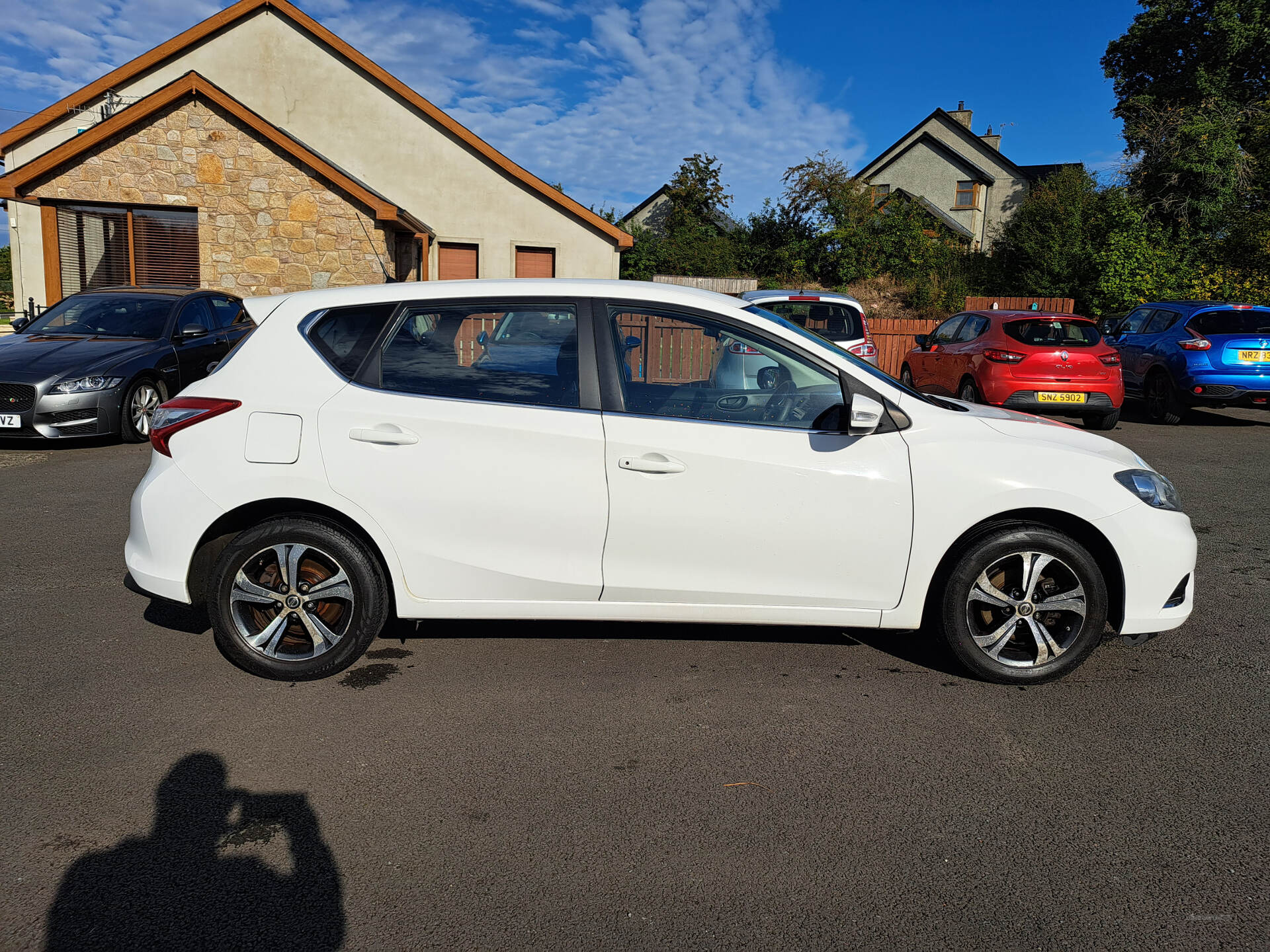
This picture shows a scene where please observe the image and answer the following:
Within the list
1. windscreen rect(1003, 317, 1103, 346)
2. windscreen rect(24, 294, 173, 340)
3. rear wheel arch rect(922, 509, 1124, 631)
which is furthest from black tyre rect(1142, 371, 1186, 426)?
windscreen rect(24, 294, 173, 340)

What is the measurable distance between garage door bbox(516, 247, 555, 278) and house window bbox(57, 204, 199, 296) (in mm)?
6947

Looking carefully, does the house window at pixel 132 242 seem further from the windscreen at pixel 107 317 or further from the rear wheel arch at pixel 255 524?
the rear wheel arch at pixel 255 524

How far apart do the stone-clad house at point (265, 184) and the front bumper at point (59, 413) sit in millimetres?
7701

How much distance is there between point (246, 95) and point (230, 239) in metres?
6.32

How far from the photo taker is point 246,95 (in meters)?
21.0

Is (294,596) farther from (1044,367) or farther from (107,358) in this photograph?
(1044,367)

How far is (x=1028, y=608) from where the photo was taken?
3963 mm

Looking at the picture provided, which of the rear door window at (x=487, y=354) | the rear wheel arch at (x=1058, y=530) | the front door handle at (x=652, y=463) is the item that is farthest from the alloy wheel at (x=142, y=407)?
the rear wheel arch at (x=1058, y=530)

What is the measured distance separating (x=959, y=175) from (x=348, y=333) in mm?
46875

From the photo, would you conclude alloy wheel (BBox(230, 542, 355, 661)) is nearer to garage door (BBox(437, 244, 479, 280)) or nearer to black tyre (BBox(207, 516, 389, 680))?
black tyre (BBox(207, 516, 389, 680))

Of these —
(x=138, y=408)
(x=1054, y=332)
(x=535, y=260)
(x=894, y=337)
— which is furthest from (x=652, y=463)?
(x=894, y=337)

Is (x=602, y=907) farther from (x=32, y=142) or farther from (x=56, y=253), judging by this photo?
(x=32, y=142)

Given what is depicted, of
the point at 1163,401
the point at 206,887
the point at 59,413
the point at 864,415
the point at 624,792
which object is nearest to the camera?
the point at 206,887

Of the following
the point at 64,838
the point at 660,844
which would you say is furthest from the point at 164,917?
the point at 660,844
